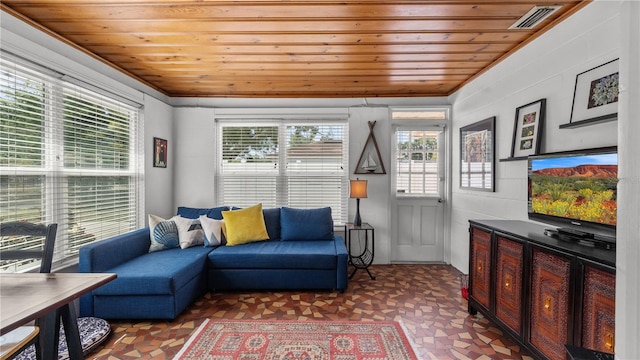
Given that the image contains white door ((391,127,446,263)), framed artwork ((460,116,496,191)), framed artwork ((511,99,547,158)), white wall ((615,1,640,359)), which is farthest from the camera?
white door ((391,127,446,263))

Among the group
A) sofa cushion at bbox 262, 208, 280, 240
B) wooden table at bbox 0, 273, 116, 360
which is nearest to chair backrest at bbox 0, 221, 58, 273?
wooden table at bbox 0, 273, 116, 360

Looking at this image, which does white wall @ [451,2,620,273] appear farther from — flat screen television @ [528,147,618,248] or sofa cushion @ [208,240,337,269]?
sofa cushion @ [208,240,337,269]

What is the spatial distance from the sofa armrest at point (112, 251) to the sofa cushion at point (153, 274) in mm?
76

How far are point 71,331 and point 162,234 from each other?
1.62 meters

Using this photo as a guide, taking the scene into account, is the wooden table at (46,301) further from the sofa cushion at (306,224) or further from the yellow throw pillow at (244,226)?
the sofa cushion at (306,224)

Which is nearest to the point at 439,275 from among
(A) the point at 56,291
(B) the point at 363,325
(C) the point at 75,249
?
(B) the point at 363,325

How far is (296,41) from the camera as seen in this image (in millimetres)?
2389

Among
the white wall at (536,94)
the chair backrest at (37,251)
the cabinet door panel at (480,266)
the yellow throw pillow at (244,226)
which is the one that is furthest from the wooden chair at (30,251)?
the white wall at (536,94)

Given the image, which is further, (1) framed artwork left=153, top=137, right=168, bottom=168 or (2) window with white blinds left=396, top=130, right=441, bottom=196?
(2) window with white blinds left=396, top=130, right=441, bottom=196

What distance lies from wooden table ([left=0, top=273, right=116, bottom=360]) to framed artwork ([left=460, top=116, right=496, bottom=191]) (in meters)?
3.40

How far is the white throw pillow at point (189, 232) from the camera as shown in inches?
125

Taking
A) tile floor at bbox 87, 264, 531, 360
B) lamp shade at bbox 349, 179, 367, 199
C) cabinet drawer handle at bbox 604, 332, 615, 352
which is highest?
lamp shade at bbox 349, 179, 367, 199

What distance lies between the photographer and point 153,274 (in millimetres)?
2371

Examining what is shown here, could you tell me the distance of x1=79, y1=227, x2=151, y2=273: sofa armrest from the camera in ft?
7.67
